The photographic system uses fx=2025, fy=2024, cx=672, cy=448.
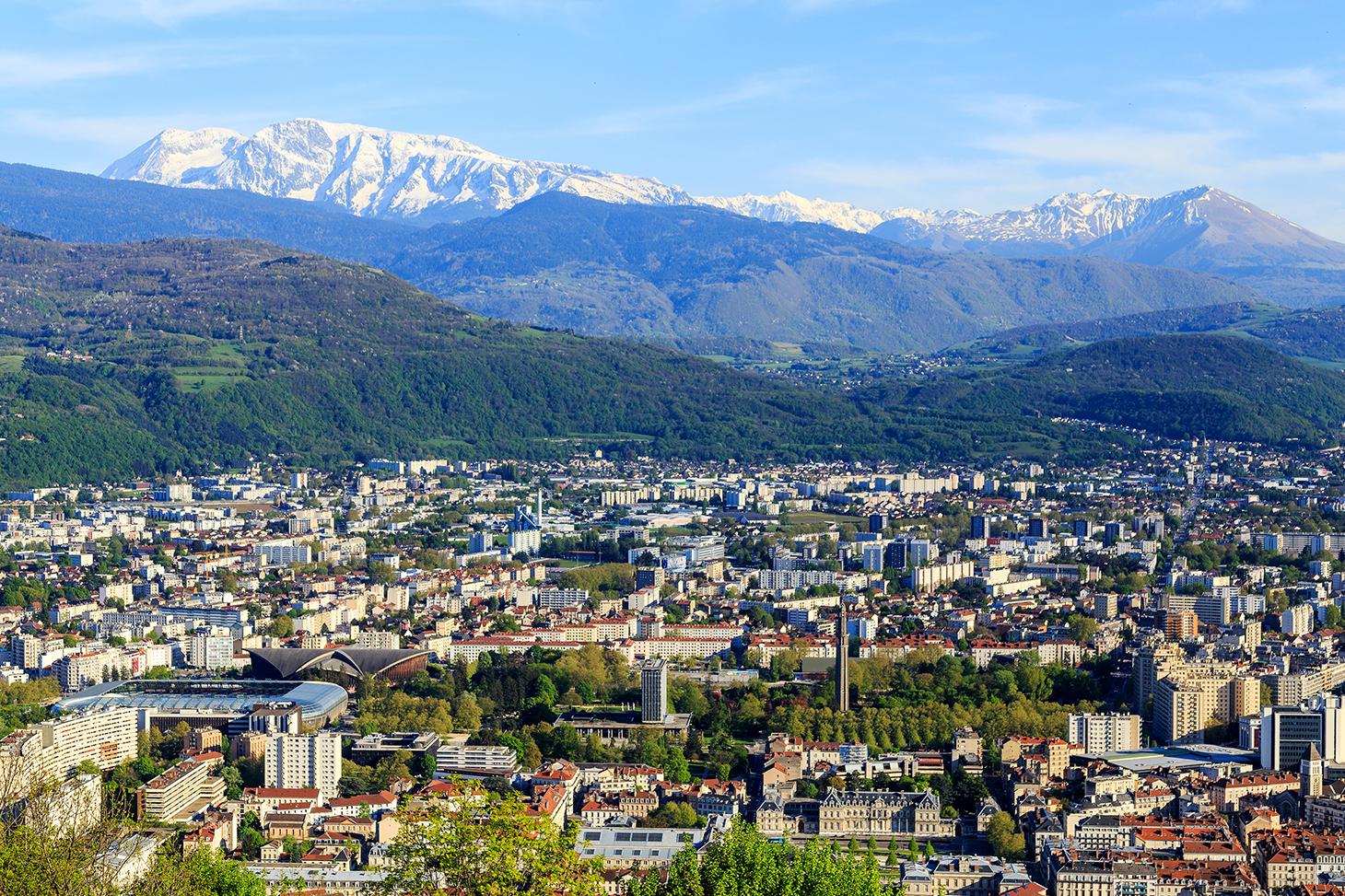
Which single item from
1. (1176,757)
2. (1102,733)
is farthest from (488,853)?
(1102,733)

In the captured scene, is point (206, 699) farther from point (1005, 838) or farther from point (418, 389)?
point (418, 389)

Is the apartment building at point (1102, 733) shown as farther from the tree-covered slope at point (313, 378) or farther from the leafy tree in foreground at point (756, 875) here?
the tree-covered slope at point (313, 378)

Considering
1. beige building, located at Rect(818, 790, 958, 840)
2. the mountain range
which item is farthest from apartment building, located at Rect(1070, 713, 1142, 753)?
the mountain range

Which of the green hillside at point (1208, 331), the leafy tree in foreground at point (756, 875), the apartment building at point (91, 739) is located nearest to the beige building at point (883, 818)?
the leafy tree in foreground at point (756, 875)

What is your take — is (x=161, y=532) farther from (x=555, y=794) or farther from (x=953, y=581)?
(x=555, y=794)

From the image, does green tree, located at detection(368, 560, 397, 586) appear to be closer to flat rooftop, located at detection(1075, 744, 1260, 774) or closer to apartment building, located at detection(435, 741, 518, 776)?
apartment building, located at detection(435, 741, 518, 776)

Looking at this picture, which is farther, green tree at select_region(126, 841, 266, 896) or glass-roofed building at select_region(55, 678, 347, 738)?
glass-roofed building at select_region(55, 678, 347, 738)
